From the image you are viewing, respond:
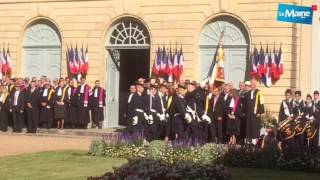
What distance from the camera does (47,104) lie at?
28.1 metres

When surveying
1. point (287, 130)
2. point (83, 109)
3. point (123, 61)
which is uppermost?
point (123, 61)

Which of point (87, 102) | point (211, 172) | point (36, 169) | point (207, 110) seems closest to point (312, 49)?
point (207, 110)

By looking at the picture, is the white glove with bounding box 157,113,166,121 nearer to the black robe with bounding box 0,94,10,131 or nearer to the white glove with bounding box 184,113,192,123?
the white glove with bounding box 184,113,192,123

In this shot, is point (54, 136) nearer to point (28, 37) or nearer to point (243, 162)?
point (28, 37)

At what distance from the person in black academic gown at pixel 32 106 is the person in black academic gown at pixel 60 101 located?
0.70 m

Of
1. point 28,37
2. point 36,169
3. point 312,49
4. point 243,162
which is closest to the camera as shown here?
point 36,169

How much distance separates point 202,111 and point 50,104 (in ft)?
24.4

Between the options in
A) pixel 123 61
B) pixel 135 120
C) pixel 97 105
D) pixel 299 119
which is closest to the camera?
pixel 299 119

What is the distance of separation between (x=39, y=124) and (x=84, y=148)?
7836mm

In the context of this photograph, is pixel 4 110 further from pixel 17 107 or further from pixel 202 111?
pixel 202 111

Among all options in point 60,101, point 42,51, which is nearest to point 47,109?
point 60,101

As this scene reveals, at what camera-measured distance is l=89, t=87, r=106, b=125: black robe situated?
93.5 ft

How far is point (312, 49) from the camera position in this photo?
26.2m

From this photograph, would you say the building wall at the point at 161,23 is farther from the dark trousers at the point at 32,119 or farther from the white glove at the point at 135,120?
the white glove at the point at 135,120
